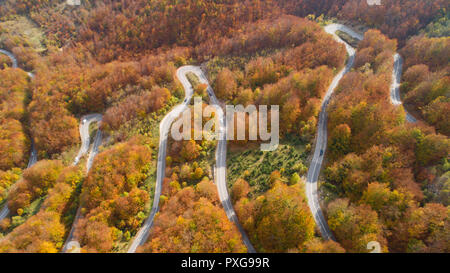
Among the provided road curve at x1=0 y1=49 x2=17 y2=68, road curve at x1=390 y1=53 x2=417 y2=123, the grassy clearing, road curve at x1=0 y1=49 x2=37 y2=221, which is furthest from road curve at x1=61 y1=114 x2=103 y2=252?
road curve at x1=390 y1=53 x2=417 y2=123

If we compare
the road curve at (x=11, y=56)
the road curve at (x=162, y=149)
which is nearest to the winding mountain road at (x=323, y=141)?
the road curve at (x=162, y=149)

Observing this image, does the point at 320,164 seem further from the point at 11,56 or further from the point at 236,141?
the point at 11,56

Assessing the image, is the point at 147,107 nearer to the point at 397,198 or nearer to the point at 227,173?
the point at 227,173

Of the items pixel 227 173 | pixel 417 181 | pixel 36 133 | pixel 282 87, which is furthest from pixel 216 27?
pixel 417 181

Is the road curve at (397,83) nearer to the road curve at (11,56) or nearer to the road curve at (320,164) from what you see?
the road curve at (320,164)

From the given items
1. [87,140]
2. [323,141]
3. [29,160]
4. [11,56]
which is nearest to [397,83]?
[323,141]

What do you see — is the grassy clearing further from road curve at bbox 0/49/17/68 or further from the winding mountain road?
road curve at bbox 0/49/17/68
